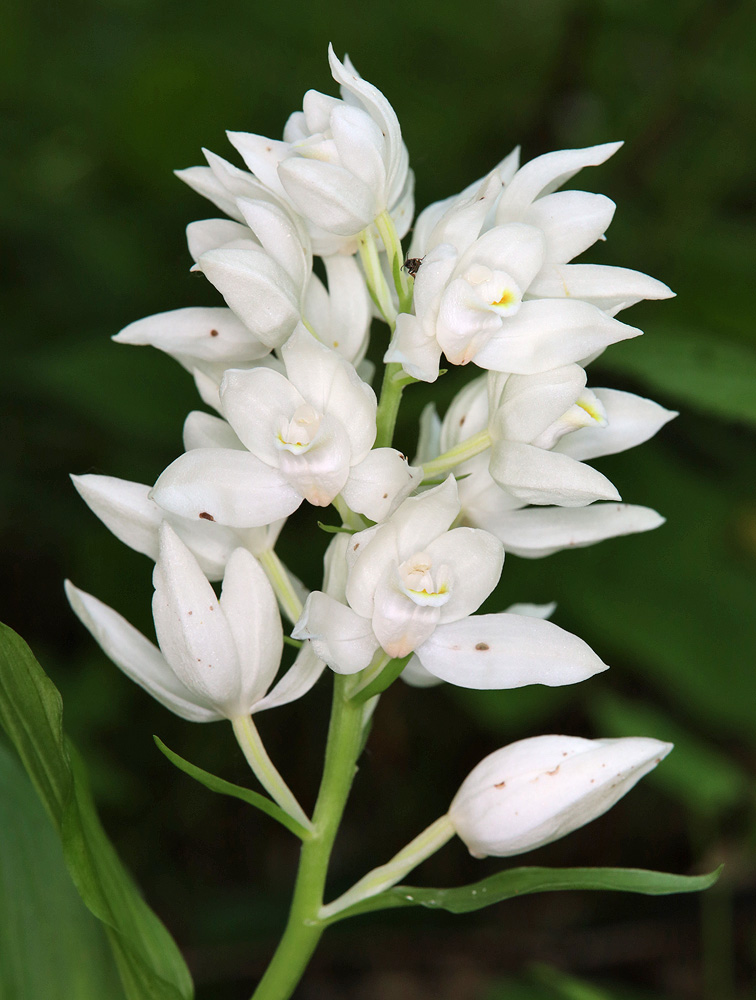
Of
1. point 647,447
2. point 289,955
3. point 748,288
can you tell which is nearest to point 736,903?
point 647,447

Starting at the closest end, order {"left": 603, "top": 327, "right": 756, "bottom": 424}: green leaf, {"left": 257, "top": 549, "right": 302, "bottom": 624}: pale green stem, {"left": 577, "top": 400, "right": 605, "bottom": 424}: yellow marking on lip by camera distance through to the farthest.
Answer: {"left": 577, "top": 400, "right": 605, "bottom": 424}: yellow marking on lip
{"left": 257, "top": 549, "right": 302, "bottom": 624}: pale green stem
{"left": 603, "top": 327, "right": 756, "bottom": 424}: green leaf

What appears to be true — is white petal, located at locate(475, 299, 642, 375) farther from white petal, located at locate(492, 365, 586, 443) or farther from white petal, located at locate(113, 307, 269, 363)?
white petal, located at locate(113, 307, 269, 363)

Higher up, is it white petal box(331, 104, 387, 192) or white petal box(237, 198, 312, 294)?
white petal box(331, 104, 387, 192)

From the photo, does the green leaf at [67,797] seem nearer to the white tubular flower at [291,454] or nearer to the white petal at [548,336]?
the white tubular flower at [291,454]

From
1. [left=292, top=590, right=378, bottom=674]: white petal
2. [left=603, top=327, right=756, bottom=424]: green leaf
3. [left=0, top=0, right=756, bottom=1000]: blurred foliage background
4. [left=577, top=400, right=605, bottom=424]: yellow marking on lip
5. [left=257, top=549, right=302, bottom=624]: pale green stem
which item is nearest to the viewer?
[left=292, top=590, right=378, bottom=674]: white petal

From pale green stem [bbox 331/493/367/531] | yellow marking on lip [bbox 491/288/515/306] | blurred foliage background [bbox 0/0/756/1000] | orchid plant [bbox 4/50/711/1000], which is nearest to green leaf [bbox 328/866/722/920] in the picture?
orchid plant [bbox 4/50/711/1000]

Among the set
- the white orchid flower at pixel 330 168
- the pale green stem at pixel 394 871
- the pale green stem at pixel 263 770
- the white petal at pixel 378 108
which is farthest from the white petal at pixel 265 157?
the pale green stem at pixel 394 871

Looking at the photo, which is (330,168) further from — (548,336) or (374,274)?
(548,336)
